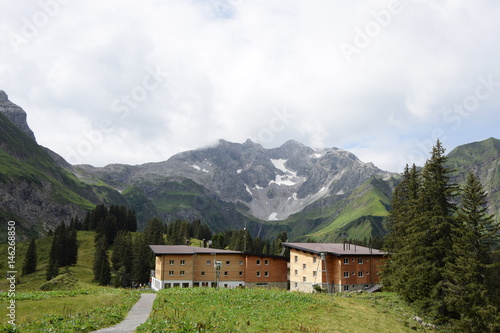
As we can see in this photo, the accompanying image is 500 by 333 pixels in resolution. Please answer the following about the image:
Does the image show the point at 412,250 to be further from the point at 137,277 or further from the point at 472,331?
the point at 137,277

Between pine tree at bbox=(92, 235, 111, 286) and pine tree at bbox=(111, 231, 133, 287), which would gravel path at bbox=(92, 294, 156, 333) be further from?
pine tree at bbox=(111, 231, 133, 287)

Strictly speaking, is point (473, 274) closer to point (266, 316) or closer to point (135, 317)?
point (266, 316)

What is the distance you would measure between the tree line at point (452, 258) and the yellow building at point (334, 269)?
66.9 feet

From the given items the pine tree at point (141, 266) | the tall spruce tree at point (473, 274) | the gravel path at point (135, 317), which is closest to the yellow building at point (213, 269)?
the pine tree at point (141, 266)

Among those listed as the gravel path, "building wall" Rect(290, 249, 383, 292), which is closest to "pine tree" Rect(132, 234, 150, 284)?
"building wall" Rect(290, 249, 383, 292)

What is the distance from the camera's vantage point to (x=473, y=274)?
116 ft

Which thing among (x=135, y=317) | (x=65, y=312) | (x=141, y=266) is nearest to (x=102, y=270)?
(x=141, y=266)

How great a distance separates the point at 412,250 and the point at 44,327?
38.8m

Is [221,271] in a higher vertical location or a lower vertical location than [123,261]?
higher

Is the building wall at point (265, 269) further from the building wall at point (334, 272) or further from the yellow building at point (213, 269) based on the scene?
the building wall at point (334, 272)

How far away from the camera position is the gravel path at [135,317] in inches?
838

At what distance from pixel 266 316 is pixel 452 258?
968 inches

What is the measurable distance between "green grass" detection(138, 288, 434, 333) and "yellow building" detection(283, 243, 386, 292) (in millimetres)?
24765

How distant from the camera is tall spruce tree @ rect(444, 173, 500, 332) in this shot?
112 feet
